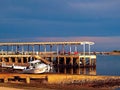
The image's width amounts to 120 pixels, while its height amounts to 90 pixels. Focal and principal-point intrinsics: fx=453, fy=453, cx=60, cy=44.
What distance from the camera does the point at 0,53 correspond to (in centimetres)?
9906

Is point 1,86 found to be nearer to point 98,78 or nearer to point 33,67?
point 98,78

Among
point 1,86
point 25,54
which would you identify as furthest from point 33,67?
point 25,54

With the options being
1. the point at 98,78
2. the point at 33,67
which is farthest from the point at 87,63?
the point at 98,78

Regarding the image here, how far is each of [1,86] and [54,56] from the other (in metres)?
52.7

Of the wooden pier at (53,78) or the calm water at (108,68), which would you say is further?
the calm water at (108,68)

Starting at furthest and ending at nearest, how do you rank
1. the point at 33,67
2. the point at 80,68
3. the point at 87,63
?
the point at 87,63
the point at 80,68
the point at 33,67

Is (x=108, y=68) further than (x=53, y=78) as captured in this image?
Yes

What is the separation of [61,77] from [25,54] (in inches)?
1776

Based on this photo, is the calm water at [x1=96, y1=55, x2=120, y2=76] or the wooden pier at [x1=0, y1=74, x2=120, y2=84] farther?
the calm water at [x1=96, y1=55, x2=120, y2=76]

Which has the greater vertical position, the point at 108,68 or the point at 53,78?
the point at 53,78

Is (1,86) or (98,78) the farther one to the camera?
(98,78)

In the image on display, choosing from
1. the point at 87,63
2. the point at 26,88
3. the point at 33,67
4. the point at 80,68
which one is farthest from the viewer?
the point at 87,63

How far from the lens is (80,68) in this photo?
289ft

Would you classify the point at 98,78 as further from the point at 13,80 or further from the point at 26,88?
the point at 26,88
